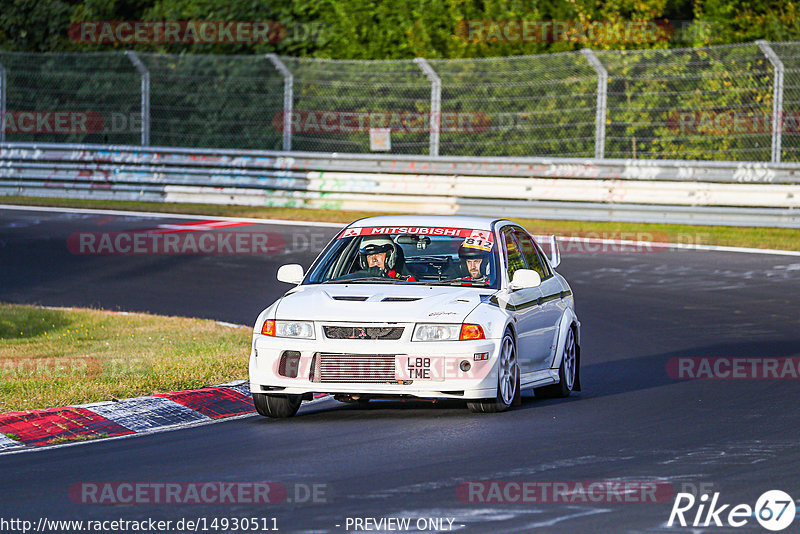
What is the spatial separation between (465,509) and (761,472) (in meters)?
1.80

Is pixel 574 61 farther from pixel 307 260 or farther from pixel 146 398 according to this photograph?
pixel 146 398

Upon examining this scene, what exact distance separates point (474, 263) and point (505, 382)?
Answer: 108cm

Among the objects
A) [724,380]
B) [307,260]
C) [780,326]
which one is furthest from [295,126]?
[724,380]

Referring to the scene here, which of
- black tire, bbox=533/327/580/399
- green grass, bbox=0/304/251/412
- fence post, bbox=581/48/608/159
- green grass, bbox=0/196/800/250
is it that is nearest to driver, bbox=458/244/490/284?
black tire, bbox=533/327/580/399

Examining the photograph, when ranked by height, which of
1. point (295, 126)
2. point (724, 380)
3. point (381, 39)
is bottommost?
point (724, 380)

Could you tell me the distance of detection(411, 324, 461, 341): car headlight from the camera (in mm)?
9352

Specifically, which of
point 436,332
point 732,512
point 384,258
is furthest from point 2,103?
point 732,512

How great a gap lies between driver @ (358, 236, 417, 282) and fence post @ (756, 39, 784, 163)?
13045 millimetres

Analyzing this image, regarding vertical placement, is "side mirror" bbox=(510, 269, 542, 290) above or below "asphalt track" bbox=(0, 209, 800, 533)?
above

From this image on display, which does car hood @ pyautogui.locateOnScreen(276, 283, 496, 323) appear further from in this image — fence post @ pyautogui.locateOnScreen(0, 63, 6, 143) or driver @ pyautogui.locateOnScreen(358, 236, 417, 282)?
fence post @ pyautogui.locateOnScreen(0, 63, 6, 143)

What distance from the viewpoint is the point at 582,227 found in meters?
23.6

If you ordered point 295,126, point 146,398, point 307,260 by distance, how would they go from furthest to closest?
point 295,126
point 307,260
point 146,398

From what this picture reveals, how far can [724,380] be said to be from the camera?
38.1 ft

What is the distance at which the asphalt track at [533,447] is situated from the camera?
663 centimetres
